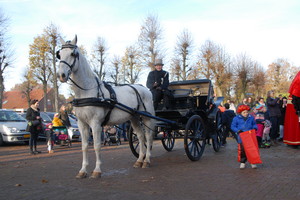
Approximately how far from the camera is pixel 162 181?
5926 millimetres

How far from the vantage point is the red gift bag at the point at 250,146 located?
713 centimetres

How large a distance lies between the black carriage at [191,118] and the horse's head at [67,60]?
103 inches

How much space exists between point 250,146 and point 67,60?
14.8 ft

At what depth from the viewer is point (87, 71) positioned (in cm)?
650

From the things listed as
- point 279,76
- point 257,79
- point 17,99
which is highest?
point 279,76

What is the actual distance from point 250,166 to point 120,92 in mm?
3637

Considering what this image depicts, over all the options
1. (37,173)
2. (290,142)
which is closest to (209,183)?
(37,173)

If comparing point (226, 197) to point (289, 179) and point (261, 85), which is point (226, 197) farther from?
point (261, 85)

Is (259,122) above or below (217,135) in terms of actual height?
above

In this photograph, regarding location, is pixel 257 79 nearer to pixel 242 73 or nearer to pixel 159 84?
pixel 242 73

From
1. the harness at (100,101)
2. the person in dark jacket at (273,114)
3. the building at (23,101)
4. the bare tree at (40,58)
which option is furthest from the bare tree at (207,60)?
the building at (23,101)

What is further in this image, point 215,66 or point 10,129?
point 215,66

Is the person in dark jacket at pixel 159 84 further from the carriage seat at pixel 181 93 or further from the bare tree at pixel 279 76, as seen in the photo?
the bare tree at pixel 279 76

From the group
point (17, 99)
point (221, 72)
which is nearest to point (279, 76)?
point (221, 72)
